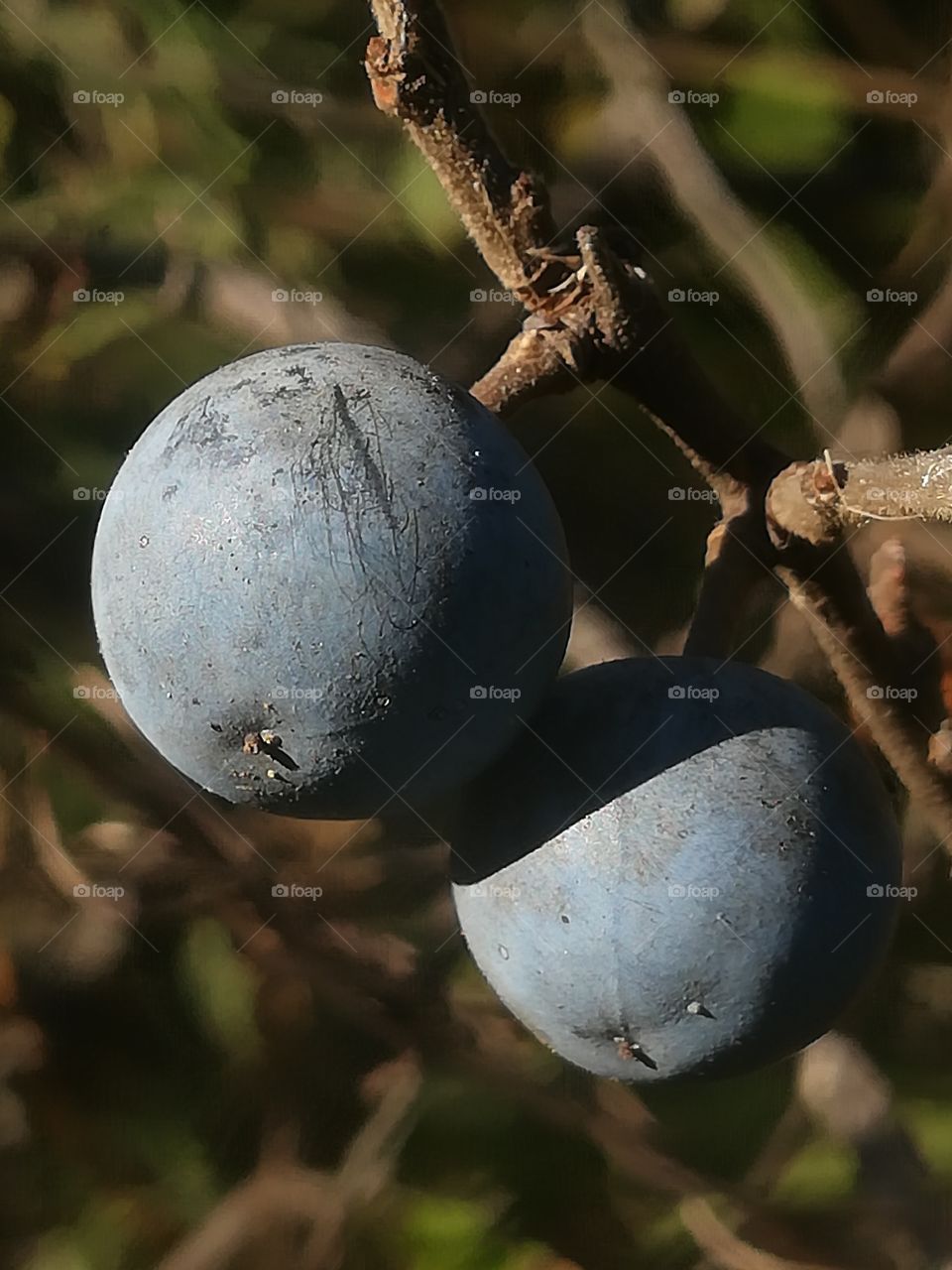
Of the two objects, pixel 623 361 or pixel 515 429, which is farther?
pixel 515 429

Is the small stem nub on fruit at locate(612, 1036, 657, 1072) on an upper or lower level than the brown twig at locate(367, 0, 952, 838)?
lower

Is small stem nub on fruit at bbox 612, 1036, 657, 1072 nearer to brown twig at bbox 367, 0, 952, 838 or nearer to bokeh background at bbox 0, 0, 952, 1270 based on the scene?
brown twig at bbox 367, 0, 952, 838

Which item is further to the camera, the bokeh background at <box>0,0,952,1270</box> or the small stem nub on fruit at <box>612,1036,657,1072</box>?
the bokeh background at <box>0,0,952,1270</box>

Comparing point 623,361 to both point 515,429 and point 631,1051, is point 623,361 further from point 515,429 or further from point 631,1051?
point 515,429

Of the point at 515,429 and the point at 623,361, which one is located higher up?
the point at 623,361

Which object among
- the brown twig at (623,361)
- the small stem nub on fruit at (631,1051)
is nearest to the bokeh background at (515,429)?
the brown twig at (623,361)

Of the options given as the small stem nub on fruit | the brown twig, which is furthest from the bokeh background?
the small stem nub on fruit

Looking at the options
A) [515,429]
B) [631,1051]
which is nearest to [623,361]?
[631,1051]

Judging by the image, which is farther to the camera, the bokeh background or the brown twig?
the bokeh background

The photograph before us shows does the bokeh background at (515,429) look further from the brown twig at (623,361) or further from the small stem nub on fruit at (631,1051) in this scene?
the small stem nub on fruit at (631,1051)
